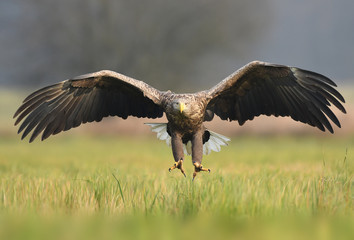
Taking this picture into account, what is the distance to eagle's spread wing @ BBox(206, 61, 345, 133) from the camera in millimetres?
6480

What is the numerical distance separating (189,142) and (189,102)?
125 centimetres

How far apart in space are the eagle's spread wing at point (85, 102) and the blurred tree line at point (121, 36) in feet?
46.8

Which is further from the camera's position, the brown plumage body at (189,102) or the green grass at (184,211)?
the brown plumage body at (189,102)

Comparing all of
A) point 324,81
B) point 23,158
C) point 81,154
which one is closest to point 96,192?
point 324,81

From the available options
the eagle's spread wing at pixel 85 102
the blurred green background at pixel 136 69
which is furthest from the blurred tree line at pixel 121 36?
the eagle's spread wing at pixel 85 102

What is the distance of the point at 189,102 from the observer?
6109 mm

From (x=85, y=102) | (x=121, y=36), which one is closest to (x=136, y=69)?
(x=121, y=36)

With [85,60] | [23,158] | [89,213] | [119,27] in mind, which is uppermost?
[119,27]

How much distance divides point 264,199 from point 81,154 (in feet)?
28.3

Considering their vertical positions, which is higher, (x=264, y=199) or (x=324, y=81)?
(x=324, y=81)

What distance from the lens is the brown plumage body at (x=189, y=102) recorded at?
6.34m

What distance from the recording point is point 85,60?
21.7 m

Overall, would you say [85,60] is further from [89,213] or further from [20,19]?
[89,213]

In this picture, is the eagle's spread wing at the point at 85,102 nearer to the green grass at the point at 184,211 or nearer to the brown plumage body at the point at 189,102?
the brown plumage body at the point at 189,102
